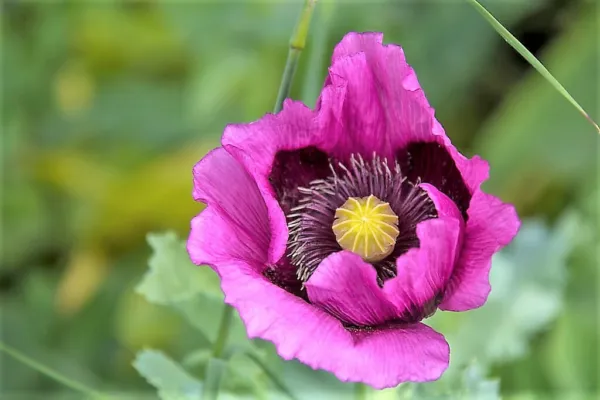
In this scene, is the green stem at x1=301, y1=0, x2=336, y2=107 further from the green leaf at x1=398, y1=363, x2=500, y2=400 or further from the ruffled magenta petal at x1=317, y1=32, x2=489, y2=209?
the green leaf at x1=398, y1=363, x2=500, y2=400

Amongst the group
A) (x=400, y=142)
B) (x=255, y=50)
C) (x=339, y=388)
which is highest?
(x=255, y=50)

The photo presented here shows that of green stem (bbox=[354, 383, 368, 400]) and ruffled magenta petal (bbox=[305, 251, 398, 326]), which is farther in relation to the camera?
green stem (bbox=[354, 383, 368, 400])

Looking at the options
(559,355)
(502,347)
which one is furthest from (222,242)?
(559,355)

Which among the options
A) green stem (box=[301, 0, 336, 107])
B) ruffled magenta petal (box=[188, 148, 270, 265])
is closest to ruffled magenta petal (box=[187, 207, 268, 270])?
ruffled magenta petal (box=[188, 148, 270, 265])

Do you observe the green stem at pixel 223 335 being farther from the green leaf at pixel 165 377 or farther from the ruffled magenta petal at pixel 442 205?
the ruffled magenta petal at pixel 442 205

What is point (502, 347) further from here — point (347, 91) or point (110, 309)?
point (110, 309)

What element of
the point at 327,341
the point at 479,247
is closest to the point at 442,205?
the point at 479,247

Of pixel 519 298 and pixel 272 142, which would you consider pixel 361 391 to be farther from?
pixel 519 298
